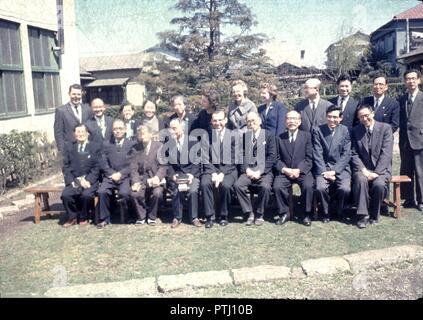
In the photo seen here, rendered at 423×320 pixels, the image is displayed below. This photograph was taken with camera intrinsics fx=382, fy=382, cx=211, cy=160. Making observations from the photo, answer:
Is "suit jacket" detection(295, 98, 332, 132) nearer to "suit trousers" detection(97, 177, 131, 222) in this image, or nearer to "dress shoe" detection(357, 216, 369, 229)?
"dress shoe" detection(357, 216, 369, 229)

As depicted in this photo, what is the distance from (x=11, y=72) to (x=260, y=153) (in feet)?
21.2

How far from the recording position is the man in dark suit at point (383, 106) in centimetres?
545

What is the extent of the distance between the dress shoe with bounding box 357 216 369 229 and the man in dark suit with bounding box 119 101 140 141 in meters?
3.56

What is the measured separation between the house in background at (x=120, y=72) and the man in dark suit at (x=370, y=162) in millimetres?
10122

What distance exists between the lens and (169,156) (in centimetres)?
568

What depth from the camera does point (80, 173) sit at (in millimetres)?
5680

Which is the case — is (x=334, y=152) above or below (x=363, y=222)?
above

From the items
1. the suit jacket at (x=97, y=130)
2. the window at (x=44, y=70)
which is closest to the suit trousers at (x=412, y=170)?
the suit jacket at (x=97, y=130)

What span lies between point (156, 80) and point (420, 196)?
1141cm

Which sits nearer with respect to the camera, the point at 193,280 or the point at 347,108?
the point at 193,280

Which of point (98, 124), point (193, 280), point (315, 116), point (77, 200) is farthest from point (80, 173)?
point (315, 116)

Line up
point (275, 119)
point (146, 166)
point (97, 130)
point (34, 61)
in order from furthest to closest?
1. point (34, 61)
2. point (275, 119)
3. point (97, 130)
4. point (146, 166)

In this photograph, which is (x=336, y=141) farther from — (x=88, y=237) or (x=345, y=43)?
(x=345, y=43)

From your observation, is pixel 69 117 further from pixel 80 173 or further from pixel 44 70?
pixel 44 70
